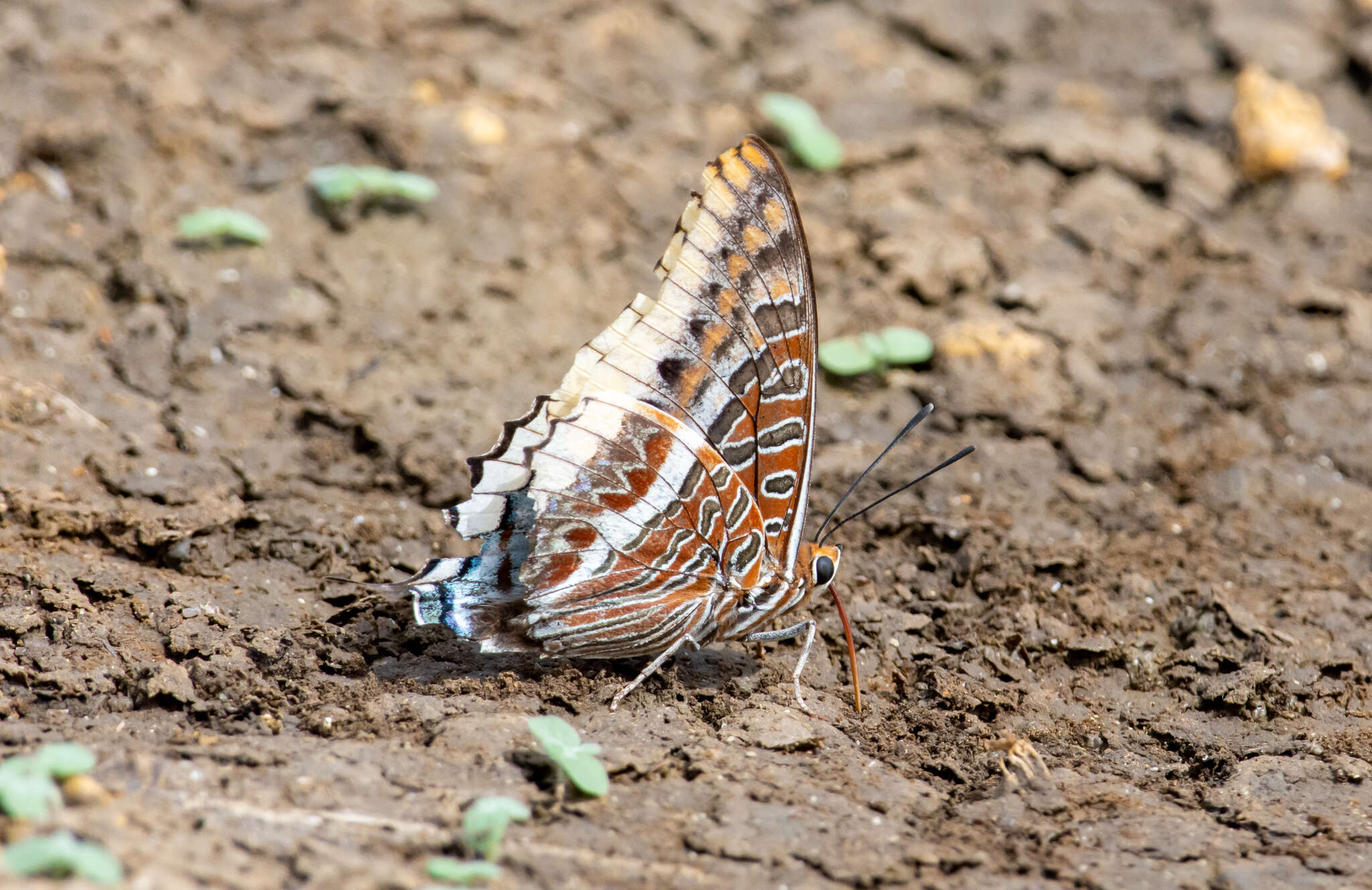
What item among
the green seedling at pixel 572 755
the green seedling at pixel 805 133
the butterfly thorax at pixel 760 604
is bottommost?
the green seedling at pixel 572 755

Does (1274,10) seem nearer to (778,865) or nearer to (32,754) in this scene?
(778,865)

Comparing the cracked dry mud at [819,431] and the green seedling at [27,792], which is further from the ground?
the cracked dry mud at [819,431]

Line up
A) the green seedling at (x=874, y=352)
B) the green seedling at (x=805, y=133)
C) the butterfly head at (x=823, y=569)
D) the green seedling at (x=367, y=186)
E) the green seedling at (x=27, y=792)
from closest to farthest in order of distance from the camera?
the green seedling at (x=27, y=792) → the butterfly head at (x=823, y=569) → the green seedling at (x=874, y=352) → the green seedling at (x=367, y=186) → the green seedling at (x=805, y=133)

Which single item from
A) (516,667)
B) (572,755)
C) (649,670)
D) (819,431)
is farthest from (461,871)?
(819,431)

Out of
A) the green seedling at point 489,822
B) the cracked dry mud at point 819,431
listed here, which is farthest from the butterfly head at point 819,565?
the green seedling at point 489,822

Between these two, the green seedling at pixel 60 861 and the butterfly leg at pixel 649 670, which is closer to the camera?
the green seedling at pixel 60 861

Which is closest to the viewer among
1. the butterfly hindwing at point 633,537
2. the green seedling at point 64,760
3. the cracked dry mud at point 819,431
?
the green seedling at point 64,760

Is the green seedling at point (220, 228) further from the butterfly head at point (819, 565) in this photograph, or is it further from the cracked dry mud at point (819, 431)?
the butterfly head at point (819, 565)
